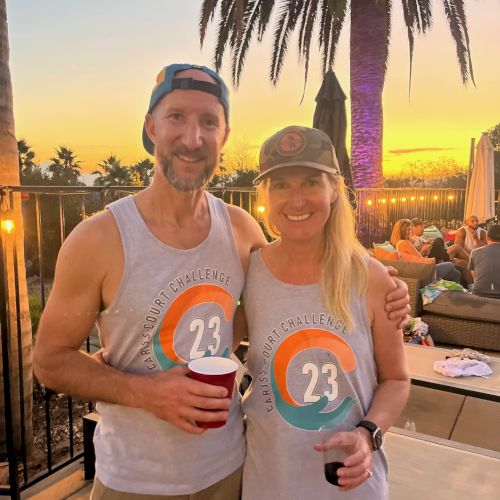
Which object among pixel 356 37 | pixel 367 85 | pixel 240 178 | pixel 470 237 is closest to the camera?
pixel 470 237

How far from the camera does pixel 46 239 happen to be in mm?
19125

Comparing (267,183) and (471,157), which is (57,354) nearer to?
(267,183)

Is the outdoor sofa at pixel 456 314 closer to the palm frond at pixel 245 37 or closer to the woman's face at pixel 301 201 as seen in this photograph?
the woman's face at pixel 301 201

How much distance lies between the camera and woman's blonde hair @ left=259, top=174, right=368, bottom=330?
4.35 feet

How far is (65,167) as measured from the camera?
30844mm

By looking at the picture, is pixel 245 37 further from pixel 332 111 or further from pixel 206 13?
pixel 332 111

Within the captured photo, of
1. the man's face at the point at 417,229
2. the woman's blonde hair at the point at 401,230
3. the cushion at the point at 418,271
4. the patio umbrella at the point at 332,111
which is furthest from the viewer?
the man's face at the point at 417,229

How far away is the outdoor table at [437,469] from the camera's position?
6.73ft

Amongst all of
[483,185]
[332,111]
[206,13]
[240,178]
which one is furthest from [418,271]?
[240,178]

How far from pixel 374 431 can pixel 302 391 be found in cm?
22

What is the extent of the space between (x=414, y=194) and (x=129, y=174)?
20.6 metres

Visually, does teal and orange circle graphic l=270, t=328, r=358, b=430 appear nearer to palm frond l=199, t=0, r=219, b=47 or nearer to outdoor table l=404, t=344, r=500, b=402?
outdoor table l=404, t=344, r=500, b=402

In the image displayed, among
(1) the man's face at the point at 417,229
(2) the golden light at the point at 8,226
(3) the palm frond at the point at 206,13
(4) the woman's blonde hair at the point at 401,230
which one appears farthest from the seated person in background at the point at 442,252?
(2) the golden light at the point at 8,226

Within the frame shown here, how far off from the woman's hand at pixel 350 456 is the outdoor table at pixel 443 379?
6.85 feet
